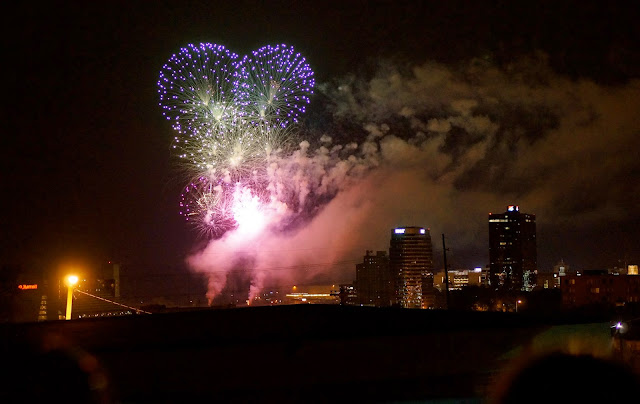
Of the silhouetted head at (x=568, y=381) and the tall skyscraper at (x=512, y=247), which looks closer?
the silhouetted head at (x=568, y=381)

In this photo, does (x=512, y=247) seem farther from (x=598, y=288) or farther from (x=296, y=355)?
(x=296, y=355)

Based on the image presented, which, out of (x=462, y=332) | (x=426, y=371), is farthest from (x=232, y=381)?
(x=462, y=332)

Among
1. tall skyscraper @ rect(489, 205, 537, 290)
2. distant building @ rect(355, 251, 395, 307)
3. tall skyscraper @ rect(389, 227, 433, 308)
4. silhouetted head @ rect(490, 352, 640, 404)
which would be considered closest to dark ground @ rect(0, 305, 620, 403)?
silhouetted head @ rect(490, 352, 640, 404)

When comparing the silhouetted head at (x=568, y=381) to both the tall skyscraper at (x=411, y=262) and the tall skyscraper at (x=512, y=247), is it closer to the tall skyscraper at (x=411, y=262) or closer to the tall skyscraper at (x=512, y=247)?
the tall skyscraper at (x=411, y=262)

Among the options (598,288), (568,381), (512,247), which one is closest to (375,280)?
(598,288)

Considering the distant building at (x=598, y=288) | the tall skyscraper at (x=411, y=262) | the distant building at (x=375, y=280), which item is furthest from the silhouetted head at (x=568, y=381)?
the distant building at (x=598, y=288)

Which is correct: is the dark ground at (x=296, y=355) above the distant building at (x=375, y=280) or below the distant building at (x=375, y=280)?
below
